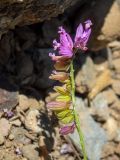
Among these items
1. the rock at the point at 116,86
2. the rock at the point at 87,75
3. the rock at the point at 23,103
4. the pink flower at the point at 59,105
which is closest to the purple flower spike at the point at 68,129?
the pink flower at the point at 59,105

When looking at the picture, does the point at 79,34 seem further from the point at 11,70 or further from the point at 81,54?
the point at 81,54

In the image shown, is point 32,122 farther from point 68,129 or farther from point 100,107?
point 100,107

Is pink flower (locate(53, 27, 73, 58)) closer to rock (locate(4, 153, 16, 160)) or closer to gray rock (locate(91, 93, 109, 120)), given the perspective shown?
rock (locate(4, 153, 16, 160))

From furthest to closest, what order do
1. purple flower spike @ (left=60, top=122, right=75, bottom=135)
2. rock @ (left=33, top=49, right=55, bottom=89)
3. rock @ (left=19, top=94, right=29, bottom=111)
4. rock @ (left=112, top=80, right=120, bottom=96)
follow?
Answer: rock @ (left=112, top=80, right=120, bottom=96), rock @ (left=33, top=49, right=55, bottom=89), rock @ (left=19, top=94, right=29, bottom=111), purple flower spike @ (left=60, top=122, right=75, bottom=135)

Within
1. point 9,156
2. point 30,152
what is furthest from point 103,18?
point 9,156

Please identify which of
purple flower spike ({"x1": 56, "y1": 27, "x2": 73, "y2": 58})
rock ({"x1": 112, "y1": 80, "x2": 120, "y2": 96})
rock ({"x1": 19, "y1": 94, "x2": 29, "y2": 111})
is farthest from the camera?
rock ({"x1": 112, "y1": 80, "x2": 120, "y2": 96})

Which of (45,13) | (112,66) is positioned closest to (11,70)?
(45,13)

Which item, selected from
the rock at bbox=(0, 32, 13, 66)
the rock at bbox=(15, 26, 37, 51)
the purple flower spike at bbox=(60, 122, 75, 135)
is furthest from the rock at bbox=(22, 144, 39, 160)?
the rock at bbox=(15, 26, 37, 51)

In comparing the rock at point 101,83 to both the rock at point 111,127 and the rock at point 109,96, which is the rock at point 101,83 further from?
the rock at point 111,127
